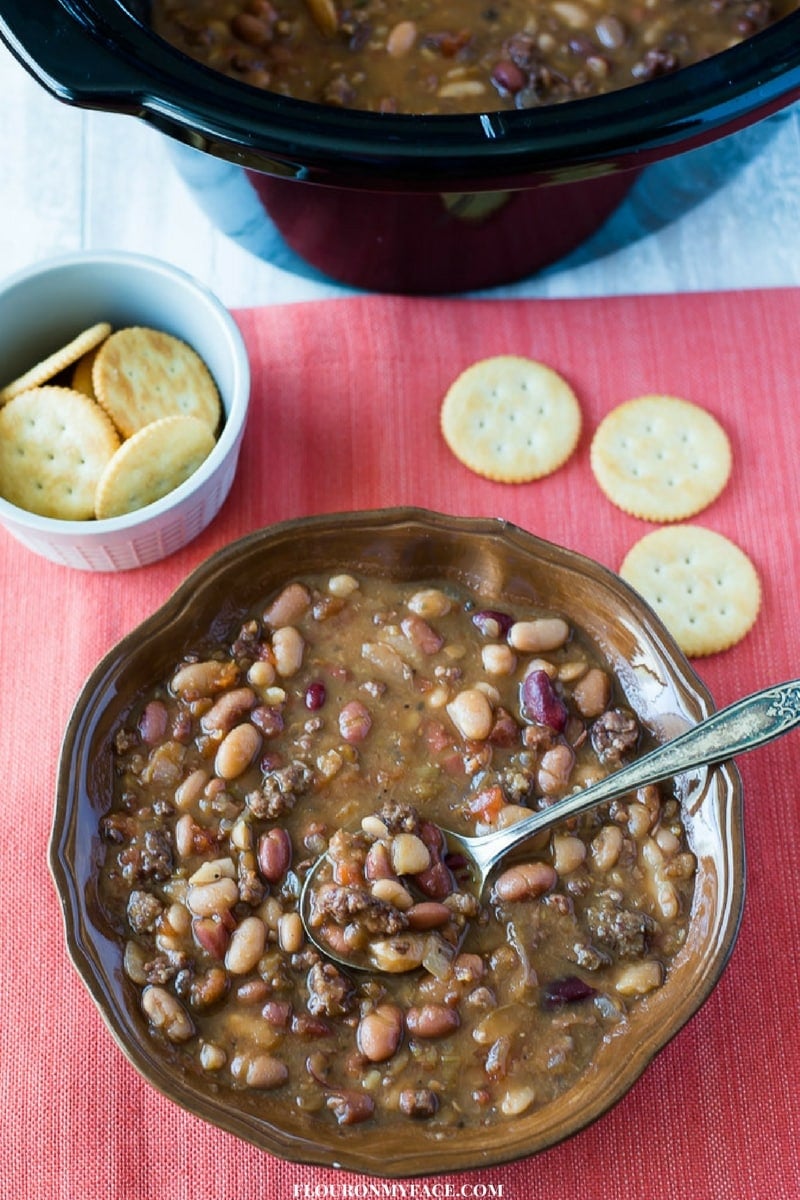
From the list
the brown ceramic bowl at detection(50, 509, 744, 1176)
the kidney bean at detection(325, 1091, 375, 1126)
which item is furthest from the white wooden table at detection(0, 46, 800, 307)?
the kidney bean at detection(325, 1091, 375, 1126)

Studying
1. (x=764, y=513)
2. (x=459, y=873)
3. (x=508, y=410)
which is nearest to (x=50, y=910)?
(x=459, y=873)

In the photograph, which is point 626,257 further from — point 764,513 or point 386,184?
point 386,184

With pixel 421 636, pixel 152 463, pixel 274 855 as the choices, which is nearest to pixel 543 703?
pixel 421 636

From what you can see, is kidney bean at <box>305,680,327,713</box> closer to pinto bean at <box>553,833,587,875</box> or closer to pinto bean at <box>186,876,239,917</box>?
pinto bean at <box>186,876,239,917</box>

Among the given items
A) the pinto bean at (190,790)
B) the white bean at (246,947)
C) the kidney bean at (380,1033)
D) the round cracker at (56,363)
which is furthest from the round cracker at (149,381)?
the kidney bean at (380,1033)

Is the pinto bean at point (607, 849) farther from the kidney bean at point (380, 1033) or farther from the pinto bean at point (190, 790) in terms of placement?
the pinto bean at point (190, 790)

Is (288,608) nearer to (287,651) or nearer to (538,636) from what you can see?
(287,651)

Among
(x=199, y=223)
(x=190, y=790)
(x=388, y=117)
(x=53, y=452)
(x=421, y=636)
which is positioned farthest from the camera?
(x=199, y=223)
